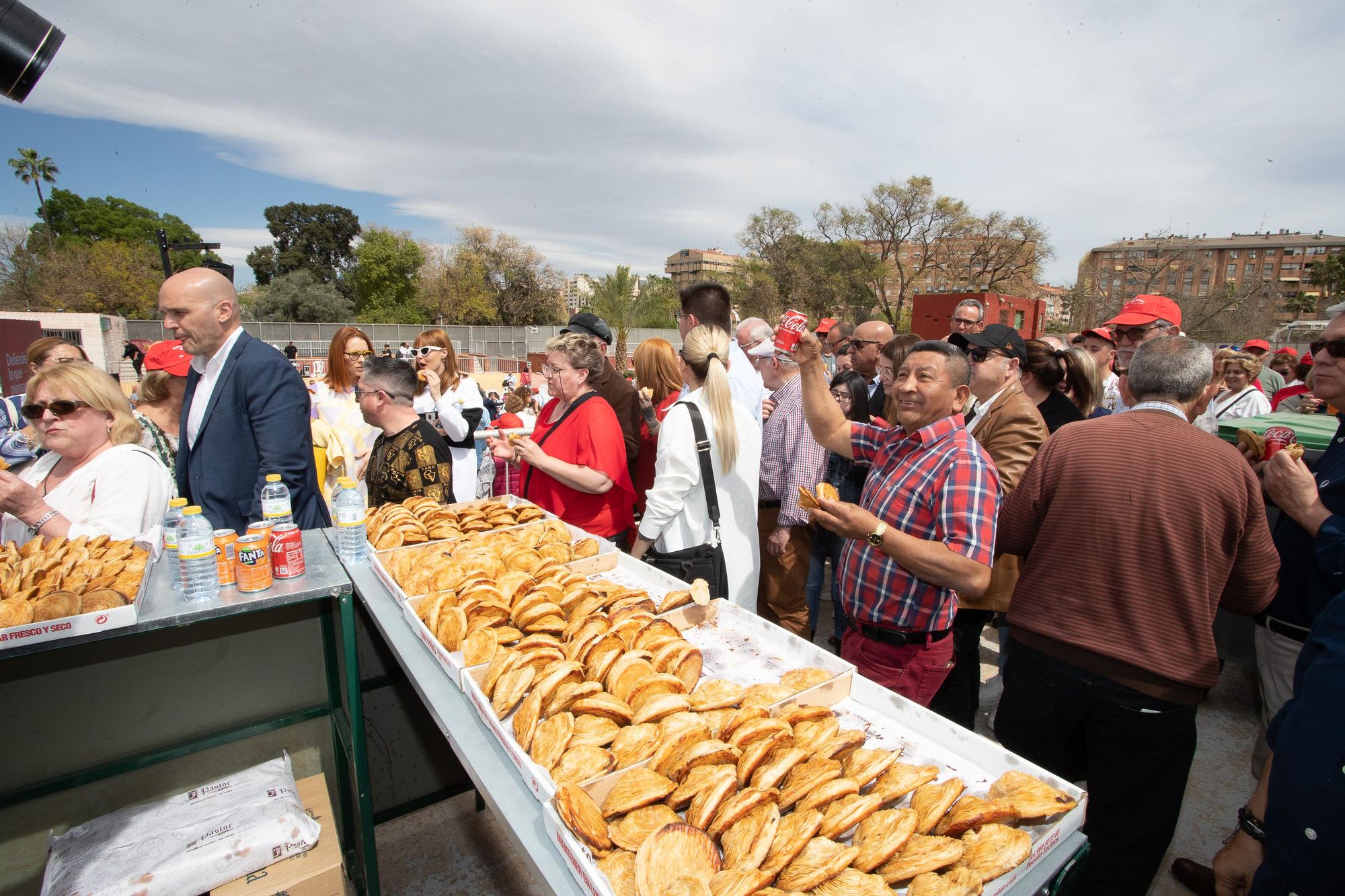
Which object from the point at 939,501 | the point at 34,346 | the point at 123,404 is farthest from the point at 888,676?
the point at 34,346

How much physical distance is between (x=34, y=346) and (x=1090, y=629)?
6.67 meters

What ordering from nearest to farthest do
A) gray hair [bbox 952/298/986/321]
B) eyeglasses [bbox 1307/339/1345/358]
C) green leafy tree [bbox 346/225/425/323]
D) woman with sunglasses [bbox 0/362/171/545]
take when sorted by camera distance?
eyeglasses [bbox 1307/339/1345/358] → woman with sunglasses [bbox 0/362/171/545] → gray hair [bbox 952/298/986/321] → green leafy tree [bbox 346/225/425/323]

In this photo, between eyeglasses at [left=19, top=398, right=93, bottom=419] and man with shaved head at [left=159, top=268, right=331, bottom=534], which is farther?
man with shaved head at [left=159, top=268, right=331, bottom=534]

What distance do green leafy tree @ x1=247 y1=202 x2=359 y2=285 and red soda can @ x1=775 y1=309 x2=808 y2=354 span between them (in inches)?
2492

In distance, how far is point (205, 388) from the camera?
301cm

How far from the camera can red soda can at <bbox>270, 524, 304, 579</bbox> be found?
2057 mm

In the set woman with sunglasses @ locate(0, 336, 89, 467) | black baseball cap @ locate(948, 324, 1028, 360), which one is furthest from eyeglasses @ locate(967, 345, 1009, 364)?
woman with sunglasses @ locate(0, 336, 89, 467)

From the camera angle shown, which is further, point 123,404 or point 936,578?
point 123,404

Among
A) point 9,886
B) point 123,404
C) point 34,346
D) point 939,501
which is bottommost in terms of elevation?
point 9,886

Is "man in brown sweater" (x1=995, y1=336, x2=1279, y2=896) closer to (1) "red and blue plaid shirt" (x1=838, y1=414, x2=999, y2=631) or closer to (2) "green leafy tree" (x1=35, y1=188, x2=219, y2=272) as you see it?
(1) "red and blue plaid shirt" (x1=838, y1=414, x2=999, y2=631)

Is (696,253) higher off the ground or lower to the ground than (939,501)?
higher

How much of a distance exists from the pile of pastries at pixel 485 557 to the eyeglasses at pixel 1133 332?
13.2ft

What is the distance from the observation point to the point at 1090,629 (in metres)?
2.05

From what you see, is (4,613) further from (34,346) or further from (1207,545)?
(34,346)
